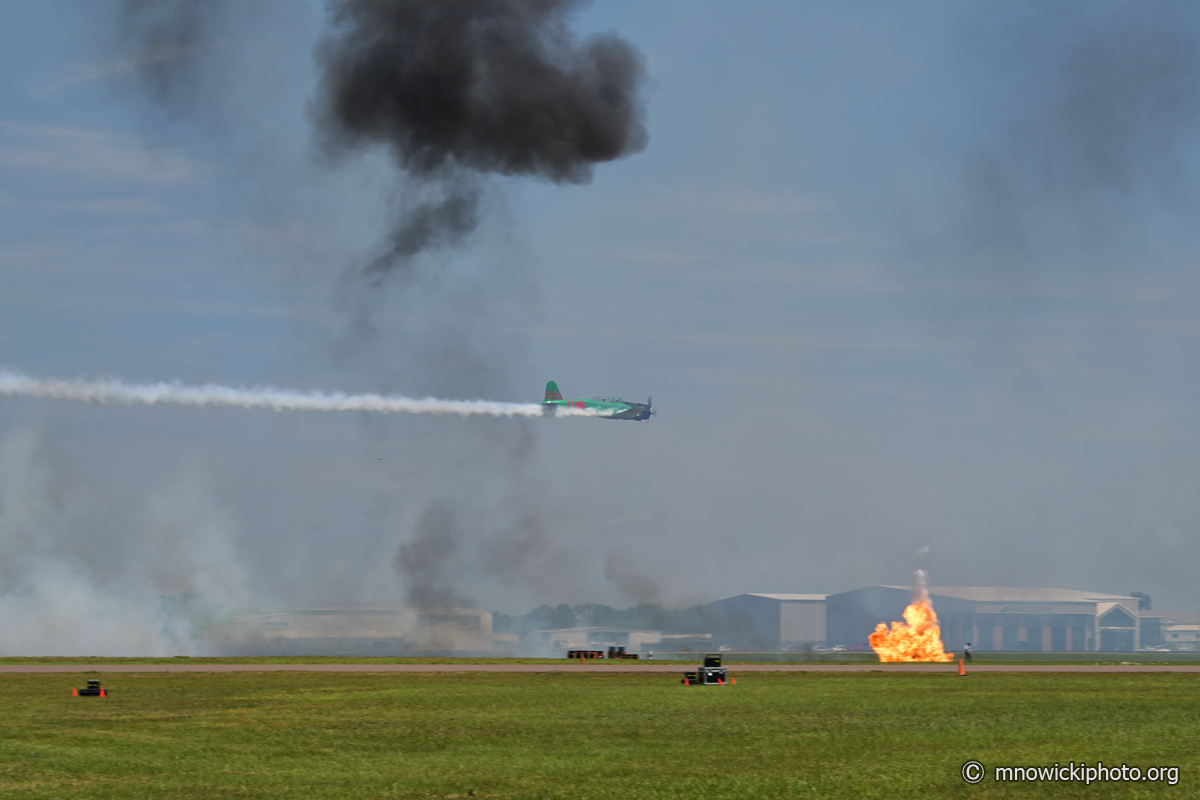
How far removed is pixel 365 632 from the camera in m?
A: 130

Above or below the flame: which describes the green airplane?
above

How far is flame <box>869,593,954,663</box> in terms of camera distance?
81938mm

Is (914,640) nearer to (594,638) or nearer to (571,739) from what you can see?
(571,739)

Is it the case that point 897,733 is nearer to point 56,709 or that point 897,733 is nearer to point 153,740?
point 153,740

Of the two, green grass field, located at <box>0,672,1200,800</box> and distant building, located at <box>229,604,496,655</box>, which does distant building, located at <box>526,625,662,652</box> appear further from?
green grass field, located at <box>0,672,1200,800</box>

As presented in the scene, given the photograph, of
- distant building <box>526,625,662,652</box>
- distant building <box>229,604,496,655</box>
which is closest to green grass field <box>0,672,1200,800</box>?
distant building <box>229,604,496,655</box>

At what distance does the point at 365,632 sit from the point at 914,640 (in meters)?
71.8

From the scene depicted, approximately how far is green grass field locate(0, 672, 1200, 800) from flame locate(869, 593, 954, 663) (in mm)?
34922

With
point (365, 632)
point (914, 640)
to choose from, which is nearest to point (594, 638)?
point (365, 632)

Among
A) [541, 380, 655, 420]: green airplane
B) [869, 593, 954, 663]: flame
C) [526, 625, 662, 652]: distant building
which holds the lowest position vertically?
[526, 625, 662, 652]: distant building

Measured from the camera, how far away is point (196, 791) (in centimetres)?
2017

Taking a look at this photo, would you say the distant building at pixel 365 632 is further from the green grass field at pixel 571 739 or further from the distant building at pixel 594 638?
the green grass field at pixel 571 739

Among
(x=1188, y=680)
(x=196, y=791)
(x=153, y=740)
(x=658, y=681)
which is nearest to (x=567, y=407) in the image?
(x=658, y=681)

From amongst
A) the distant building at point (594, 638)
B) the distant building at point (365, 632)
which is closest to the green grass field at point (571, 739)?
the distant building at point (365, 632)
